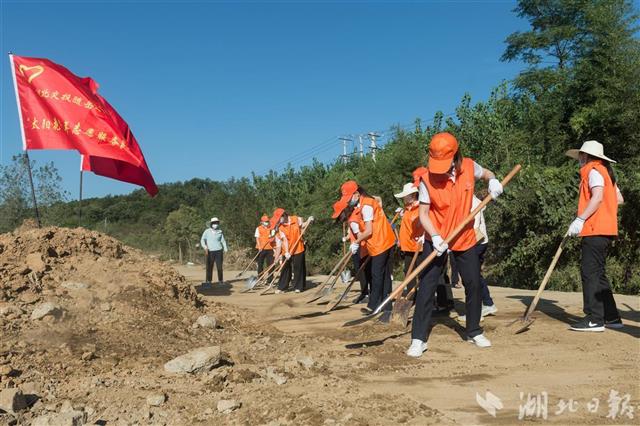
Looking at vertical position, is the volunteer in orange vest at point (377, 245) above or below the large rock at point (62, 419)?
above

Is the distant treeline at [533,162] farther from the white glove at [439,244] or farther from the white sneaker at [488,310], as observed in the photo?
the white glove at [439,244]

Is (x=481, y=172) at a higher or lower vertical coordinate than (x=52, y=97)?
lower

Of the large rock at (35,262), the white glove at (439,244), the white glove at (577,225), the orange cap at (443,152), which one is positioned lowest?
the large rock at (35,262)

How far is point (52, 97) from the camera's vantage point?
8.41m

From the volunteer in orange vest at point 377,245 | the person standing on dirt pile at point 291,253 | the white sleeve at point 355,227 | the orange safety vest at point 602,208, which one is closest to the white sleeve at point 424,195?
the orange safety vest at point 602,208

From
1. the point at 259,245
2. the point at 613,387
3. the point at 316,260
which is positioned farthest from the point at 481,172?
the point at 316,260

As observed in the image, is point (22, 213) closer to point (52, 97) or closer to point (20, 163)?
point (20, 163)

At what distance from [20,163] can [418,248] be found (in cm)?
1931

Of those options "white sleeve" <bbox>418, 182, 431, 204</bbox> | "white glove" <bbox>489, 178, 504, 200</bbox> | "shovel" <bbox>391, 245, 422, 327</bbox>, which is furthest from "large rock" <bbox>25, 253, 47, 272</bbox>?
"white glove" <bbox>489, 178, 504, 200</bbox>

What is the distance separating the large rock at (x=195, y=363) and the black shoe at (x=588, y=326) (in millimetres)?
3534

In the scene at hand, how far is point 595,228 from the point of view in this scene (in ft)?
17.3

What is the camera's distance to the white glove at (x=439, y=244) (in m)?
4.57

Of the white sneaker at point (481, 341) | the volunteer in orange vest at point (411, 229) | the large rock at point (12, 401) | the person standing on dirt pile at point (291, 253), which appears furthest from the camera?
the person standing on dirt pile at point (291, 253)

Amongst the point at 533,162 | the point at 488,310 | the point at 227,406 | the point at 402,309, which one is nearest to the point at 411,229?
the point at 402,309
